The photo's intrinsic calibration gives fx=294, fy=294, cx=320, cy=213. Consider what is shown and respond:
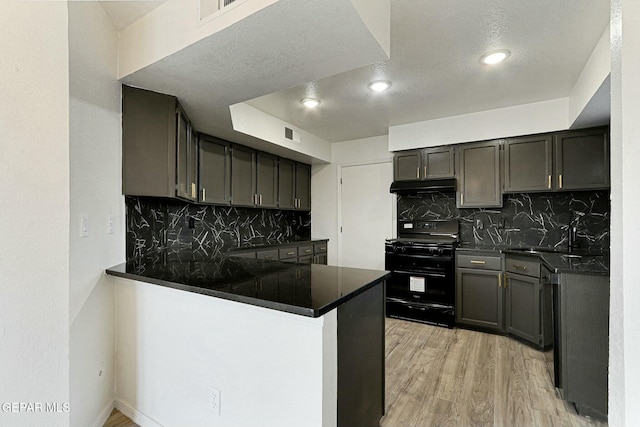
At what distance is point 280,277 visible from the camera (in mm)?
1585

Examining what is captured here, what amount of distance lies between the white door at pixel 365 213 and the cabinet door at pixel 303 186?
0.56 meters

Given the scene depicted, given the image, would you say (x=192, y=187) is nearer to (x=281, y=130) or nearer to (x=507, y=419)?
(x=281, y=130)

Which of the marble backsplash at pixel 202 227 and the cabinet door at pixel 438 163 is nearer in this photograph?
the marble backsplash at pixel 202 227

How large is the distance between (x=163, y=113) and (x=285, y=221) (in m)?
→ 2.82

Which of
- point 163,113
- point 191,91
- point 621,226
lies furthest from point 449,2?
point 163,113

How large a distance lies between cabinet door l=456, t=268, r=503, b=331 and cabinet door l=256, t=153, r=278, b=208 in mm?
2474

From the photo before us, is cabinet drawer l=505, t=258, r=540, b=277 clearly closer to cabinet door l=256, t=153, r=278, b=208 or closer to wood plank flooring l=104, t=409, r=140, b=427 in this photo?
cabinet door l=256, t=153, r=278, b=208

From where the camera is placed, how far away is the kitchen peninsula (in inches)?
45.2

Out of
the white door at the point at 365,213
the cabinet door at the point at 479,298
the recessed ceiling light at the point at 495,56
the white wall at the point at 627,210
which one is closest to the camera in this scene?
the white wall at the point at 627,210

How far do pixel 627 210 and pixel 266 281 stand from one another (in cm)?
133

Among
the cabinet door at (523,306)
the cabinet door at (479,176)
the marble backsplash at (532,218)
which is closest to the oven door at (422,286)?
the cabinet door at (523,306)

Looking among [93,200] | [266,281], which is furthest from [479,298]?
[93,200]

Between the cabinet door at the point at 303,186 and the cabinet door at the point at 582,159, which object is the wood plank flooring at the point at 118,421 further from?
the cabinet door at the point at 582,159

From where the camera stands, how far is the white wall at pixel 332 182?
439cm
